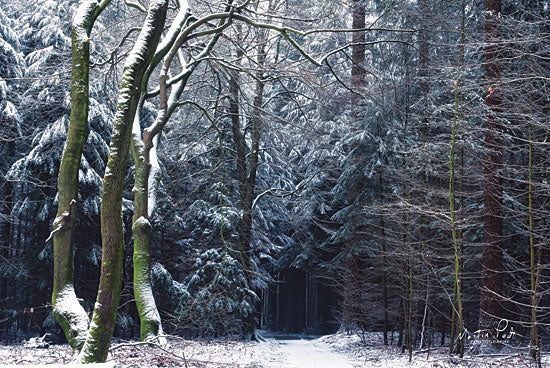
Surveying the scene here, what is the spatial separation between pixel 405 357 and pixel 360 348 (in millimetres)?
3184

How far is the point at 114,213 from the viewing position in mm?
5008

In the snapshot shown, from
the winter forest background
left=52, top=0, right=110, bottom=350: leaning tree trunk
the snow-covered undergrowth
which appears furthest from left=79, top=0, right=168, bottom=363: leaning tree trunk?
the snow-covered undergrowth

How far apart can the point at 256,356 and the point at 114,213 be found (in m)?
8.55

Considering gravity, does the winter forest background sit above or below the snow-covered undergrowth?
above

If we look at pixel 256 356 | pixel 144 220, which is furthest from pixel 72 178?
pixel 256 356

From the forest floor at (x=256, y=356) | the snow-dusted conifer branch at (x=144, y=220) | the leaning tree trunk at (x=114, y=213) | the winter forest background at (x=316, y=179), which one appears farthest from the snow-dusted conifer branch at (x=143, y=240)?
the leaning tree trunk at (x=114, y=213)

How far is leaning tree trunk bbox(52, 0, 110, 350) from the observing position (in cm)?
565

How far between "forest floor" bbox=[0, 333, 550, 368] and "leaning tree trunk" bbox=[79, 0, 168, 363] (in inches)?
35.2

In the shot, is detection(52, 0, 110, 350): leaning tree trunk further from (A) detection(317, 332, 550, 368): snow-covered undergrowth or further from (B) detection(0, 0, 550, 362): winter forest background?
(A) detection(317, 332, 550, 368): snow-covered undergrowth

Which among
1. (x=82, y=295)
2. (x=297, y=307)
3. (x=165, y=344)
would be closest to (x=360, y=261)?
(x=82, y=295)

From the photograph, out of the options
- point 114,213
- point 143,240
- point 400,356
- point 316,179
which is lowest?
point 400,356

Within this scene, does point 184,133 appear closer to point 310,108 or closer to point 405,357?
point 405,357

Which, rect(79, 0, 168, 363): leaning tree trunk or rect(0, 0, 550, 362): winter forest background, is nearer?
rect(79, 0, 168, 363): leaning tree trunk

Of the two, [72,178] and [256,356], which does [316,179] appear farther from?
[72,178]
